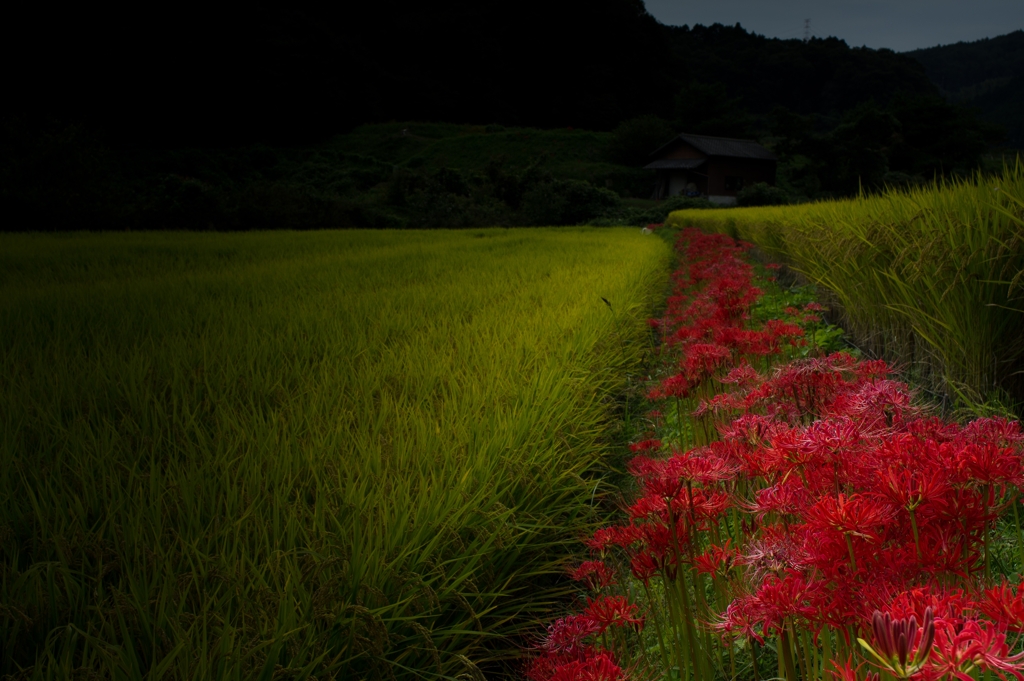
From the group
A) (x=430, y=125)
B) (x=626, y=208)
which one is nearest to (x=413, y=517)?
(x=626, y=208)

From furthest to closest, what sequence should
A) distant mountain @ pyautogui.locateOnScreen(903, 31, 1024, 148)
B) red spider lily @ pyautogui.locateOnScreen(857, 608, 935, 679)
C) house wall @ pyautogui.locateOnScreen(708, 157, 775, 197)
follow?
distant mountain @ pyautogui.locateOnScreen(903, 31, 1024, 148), house wall @ pyautogui.locateOnScreen(708, 157, 775, 197), red spider lily @ pyautogui.locateOnScreen(857, 608, 935, 679)

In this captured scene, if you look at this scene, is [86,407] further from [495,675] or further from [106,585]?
[495,675]

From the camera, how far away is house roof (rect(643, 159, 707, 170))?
104ft

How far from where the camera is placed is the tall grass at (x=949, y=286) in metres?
2.12

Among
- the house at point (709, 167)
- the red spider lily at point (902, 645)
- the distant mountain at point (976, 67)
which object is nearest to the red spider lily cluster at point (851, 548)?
the red spider lily at point (902, 645)

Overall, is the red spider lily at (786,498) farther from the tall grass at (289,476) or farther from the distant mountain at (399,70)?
the distant mountain at (399,70)

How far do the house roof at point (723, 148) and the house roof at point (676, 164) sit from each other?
68 centimetres

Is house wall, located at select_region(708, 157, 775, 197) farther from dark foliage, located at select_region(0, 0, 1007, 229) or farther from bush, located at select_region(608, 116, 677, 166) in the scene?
bush, located at select_region(608, 116, 677, 166)

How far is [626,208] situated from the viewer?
25.4 m

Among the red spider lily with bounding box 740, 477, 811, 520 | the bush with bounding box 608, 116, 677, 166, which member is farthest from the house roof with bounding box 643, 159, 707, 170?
the red spider lily with bounding box 740, 477, 811, 520

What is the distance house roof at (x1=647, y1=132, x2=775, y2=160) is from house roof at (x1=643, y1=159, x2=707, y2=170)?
677 mm

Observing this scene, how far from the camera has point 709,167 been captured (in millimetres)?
32188

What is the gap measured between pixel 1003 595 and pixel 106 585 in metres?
1.28

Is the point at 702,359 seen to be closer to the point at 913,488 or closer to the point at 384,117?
the point at 913,488
